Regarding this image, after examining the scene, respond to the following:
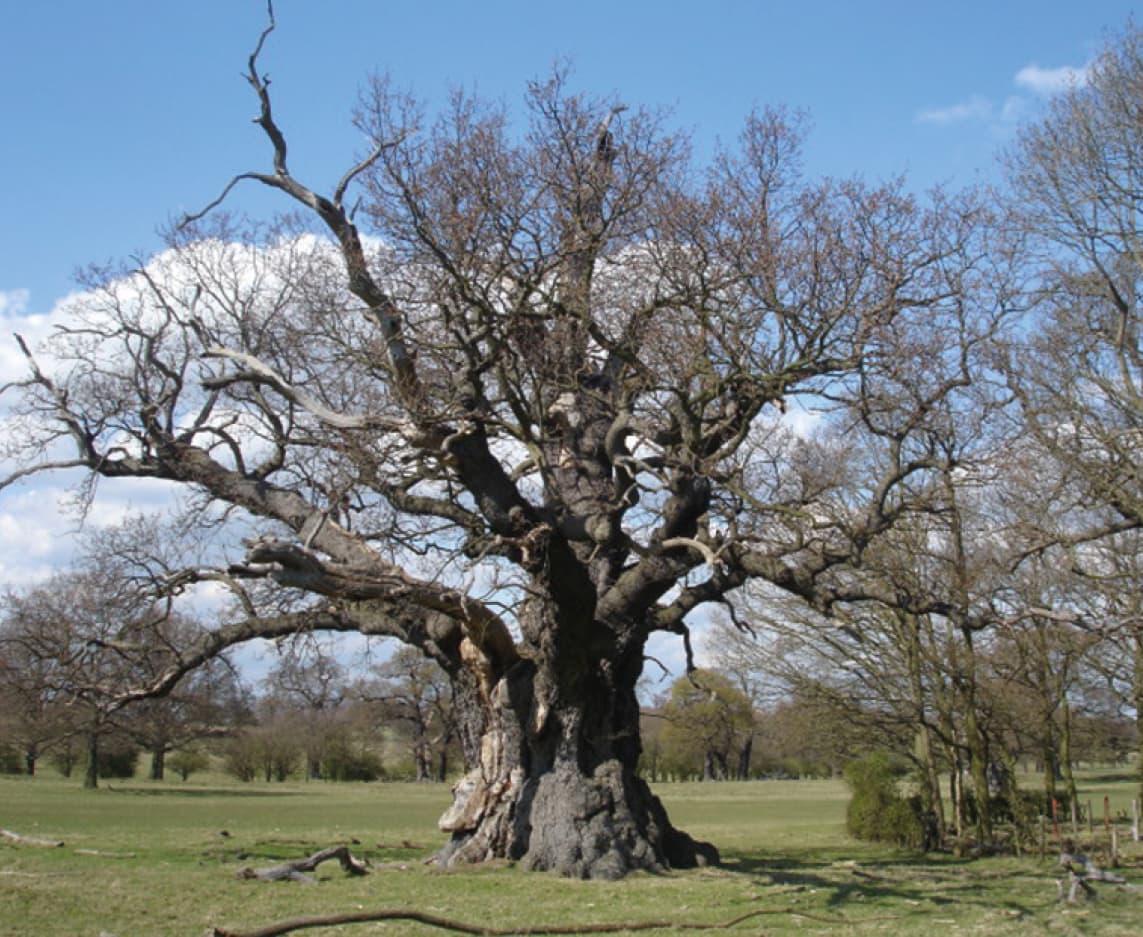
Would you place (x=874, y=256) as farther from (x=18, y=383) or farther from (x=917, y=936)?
(x=18, y=383)

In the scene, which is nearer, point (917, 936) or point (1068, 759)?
point (917, 936)

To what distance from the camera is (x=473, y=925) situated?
10.1 metres

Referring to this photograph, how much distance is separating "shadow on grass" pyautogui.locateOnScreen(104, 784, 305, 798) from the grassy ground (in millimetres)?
20988

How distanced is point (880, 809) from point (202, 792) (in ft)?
109

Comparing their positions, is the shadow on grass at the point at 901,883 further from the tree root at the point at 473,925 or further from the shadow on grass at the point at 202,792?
the shadow on grass at the point at 202,792

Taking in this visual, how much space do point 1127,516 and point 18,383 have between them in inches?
692

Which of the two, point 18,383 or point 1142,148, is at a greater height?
point 1142,148

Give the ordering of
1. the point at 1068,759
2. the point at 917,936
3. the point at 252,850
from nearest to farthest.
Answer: the point at 917,936
the point at 252,850
the point at 1068,759

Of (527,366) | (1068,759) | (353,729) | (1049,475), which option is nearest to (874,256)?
(527,366)

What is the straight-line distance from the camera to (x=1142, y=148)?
53.2ft

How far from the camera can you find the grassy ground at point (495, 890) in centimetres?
1080

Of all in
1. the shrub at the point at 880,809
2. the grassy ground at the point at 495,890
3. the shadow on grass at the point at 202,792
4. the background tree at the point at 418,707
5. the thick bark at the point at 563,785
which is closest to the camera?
the grassy ground at the point at 495,890

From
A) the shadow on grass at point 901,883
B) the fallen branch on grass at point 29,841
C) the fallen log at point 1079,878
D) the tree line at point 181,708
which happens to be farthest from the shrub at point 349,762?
the fallen log at point 1079,878

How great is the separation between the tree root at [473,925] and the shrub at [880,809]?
50.5 feet
